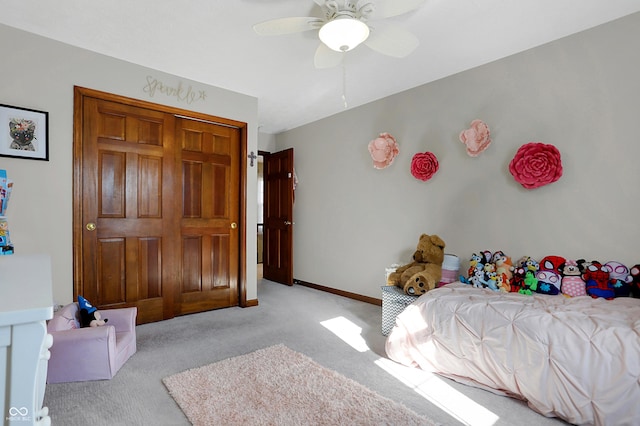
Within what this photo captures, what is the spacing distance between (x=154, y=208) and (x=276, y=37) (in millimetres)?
1993

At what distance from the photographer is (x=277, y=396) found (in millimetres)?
1844

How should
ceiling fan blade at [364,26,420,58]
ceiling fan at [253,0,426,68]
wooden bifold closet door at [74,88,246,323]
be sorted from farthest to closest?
wooden bifold closet door at [74,88,246,323] → ceiling fan blade at [364,26,420,58] → ceiling fan at [253,0,426,68]

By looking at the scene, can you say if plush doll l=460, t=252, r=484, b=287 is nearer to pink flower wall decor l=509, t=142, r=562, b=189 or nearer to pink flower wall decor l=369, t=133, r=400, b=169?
pink flower wall decor l=509, t=142, r=562, b=189

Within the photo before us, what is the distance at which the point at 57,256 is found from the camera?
2.60m

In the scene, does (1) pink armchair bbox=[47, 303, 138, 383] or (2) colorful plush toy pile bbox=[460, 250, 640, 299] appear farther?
(2) colorful plush toy pile bbox=[460, 250, 640, 299]

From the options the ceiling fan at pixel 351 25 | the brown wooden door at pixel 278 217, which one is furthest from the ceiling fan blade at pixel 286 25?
the brown wooden door at pixel 278 217

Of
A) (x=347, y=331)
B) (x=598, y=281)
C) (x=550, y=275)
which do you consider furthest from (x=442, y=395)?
(x=598, y=281)

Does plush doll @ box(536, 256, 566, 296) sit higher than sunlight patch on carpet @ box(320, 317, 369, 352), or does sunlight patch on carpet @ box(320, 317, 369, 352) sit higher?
plush doll @ box(536, 256, 566, 296)

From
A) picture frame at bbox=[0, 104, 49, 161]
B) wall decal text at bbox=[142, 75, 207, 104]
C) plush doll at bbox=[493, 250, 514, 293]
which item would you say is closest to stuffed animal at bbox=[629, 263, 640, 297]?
plush doll at bbox=[493, 250, 514, 293]

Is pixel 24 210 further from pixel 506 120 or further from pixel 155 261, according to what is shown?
pixel 506 120

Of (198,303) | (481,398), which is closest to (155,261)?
(198,303)

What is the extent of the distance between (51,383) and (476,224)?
3.42 metres

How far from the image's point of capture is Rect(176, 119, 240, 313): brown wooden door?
338 centimetres

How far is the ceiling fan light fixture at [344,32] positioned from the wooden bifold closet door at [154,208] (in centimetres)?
208
